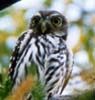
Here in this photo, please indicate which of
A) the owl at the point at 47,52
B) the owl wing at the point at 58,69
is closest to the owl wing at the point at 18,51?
the owl at the point at 47,52

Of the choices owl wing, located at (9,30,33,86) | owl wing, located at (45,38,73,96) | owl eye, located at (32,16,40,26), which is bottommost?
owl wing, located at (45,38,73,96)

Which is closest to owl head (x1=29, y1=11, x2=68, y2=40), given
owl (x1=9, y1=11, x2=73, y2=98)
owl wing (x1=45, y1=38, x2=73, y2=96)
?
owl (x1=9, y1=11, x2=73, y2=98)

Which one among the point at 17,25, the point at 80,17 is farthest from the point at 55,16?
the point at 80,17

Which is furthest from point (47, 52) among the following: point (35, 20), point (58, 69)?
point (35, 20)

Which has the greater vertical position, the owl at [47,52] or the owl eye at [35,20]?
the owl eye at [35,20]

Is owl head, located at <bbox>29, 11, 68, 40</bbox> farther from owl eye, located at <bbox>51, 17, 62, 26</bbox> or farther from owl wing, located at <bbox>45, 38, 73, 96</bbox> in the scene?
owl wing, located at <bbox>45, 38, 73, 96</bbox>

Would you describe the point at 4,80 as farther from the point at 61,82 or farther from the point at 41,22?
the point at 41,22

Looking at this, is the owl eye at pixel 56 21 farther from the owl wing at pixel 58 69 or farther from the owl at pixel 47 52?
the owl wing at pixel 58 69
